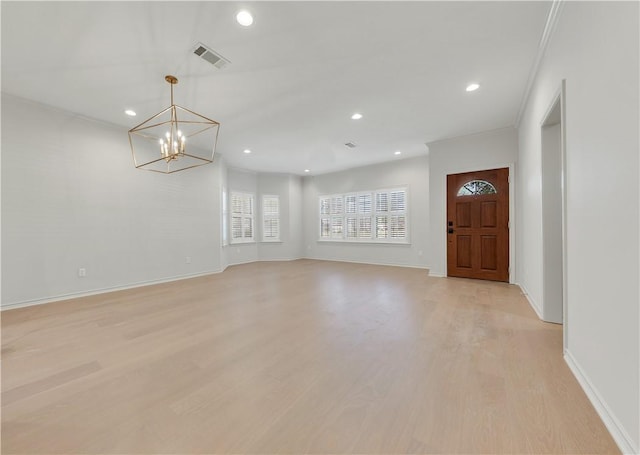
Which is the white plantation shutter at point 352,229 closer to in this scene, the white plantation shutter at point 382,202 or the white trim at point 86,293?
the white plantation shutter at point 382,202

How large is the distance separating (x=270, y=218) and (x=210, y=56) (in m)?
5.92

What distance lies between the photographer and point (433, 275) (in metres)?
5.29

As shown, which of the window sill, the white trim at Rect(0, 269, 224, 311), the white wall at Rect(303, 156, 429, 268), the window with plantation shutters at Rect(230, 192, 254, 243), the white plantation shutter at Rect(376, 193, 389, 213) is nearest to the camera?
the white trim at Rect(0, 269, 224, 311)

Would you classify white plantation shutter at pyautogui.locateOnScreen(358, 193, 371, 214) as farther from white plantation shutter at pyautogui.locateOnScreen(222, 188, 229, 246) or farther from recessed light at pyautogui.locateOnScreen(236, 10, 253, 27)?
recessed light at pyautogui.locateOnScreen(236, 10, 253, 27)

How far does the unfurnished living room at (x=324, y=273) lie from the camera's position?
131 cm

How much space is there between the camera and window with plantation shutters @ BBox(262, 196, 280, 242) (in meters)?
8.23

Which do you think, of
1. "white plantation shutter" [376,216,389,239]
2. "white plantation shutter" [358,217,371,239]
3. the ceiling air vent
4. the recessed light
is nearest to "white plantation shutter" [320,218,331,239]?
"white plantation shutter" [358,217,371,239]

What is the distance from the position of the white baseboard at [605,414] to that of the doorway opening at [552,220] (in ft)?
3.64

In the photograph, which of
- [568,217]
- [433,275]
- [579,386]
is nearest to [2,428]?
[579,386]

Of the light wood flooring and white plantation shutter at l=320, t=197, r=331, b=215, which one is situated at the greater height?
white plantation shutter at l=320, t=197, r=331, b=215

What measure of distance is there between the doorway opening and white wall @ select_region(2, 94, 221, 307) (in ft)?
19.5

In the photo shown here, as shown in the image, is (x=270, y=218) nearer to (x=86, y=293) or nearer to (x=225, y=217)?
(x=225, y=217)

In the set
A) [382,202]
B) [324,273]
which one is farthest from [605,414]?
[382,202]

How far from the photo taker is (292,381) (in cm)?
173
